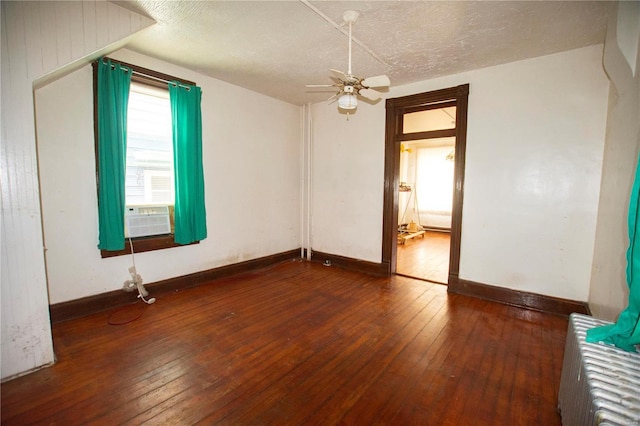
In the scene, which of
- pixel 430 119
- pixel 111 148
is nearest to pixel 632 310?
pixel 111 148

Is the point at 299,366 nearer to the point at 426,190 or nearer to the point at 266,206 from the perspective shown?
the point at 266,206

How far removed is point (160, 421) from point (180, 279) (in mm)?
2409

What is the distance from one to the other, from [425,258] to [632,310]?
436 cm

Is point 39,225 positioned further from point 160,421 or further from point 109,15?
point 109,15

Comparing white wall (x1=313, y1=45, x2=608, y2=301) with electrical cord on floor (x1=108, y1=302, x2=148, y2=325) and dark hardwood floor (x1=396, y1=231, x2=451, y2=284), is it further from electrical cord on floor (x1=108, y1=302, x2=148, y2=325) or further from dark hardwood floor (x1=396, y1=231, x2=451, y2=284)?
electrical cord on floor (x1=108, y1=302, x2=148, y2=325)

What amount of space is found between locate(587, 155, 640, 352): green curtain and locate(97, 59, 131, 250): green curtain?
425 cm

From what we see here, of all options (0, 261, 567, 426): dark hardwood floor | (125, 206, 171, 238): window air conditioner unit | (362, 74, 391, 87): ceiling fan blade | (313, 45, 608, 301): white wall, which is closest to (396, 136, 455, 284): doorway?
(313, 45, 608, 301): white wall

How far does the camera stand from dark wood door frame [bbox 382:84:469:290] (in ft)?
12.4

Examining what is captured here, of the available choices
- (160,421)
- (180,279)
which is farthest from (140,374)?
(180,279)

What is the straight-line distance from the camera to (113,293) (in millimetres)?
3176

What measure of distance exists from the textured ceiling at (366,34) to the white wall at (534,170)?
0.96ft

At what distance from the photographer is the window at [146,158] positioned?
299 cm

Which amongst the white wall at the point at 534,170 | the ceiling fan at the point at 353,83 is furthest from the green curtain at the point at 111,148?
the white wall at the point at 534,170

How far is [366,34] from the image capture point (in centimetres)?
280
